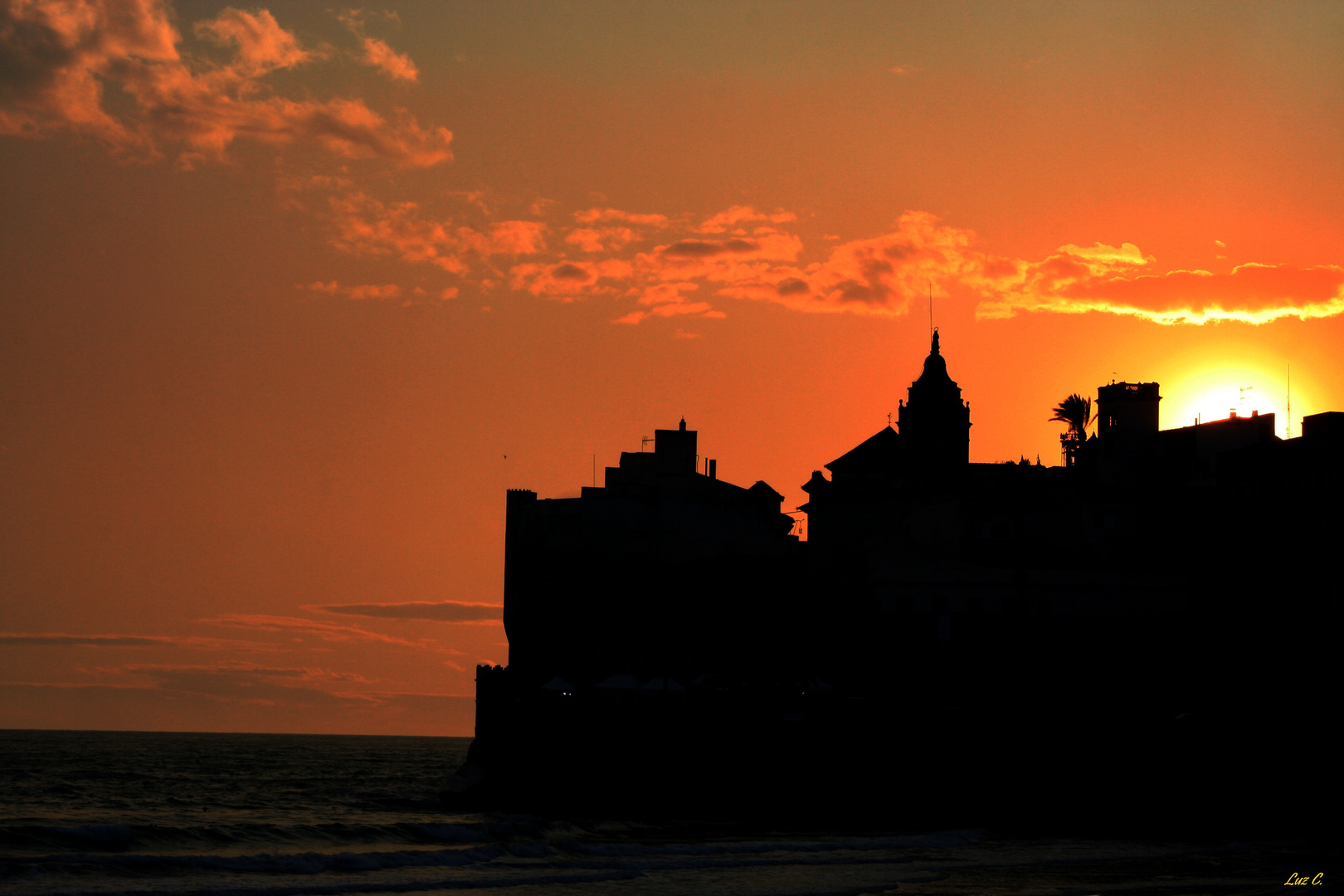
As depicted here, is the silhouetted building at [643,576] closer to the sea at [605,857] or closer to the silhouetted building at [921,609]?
the silhouetted building at [921,609]

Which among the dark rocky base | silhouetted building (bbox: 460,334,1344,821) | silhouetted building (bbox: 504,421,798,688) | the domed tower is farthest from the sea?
the domed tower

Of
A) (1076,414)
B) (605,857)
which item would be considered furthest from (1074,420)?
(605,857)

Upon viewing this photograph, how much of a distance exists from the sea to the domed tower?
56023 mm

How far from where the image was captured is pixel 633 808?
74.1m

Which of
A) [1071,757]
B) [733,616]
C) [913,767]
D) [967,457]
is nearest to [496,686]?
[733,616]

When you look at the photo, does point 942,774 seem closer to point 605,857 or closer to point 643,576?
point 605,857

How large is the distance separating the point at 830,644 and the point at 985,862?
38.3m

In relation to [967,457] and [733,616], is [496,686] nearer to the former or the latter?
[733,616]

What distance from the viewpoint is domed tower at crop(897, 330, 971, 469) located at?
122 metres

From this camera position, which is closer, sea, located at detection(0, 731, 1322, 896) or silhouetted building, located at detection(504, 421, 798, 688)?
sea, located at detection(0, 731, 1322, 896)

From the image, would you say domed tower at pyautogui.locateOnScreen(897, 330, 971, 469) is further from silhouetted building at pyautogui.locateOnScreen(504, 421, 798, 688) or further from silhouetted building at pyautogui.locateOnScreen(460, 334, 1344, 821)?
silhouetted building at pyautogui.locateOnScreen(504, 421, 798, 688)

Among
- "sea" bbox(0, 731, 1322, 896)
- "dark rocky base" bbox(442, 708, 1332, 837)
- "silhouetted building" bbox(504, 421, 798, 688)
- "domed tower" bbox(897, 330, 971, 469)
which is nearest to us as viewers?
"sea" bbox(0, 731, 1322, 896)

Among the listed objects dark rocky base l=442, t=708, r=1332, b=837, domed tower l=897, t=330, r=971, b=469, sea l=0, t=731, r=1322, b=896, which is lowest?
sea l=0, t=731, r=1322, b=896

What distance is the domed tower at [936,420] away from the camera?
402ft
